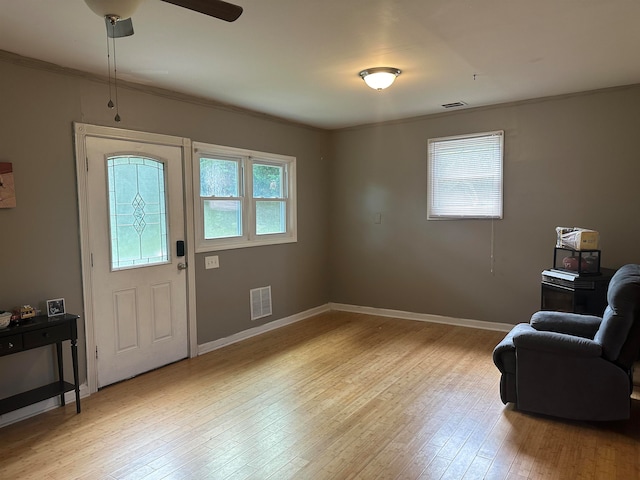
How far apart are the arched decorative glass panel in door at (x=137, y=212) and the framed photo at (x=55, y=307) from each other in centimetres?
53

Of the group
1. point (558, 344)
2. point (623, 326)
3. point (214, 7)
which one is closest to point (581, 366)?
point (558, 344)

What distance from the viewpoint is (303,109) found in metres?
4.84

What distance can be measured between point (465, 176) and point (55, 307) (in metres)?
4.28

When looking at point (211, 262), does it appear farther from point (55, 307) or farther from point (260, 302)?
point (55, 307)

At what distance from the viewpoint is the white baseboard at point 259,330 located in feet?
14.8

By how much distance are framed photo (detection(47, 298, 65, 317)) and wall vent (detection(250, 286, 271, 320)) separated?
2.11m

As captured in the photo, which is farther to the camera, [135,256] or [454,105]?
[454,105]

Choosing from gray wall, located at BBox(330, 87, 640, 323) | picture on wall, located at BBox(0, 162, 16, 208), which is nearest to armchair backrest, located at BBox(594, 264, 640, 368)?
gray wall, located at BBox(330, 87, 640, 323)

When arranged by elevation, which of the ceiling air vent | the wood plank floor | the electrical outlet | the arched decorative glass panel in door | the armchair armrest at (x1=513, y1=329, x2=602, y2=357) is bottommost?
the wood plank floor

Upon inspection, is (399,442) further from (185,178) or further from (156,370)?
(185,178)

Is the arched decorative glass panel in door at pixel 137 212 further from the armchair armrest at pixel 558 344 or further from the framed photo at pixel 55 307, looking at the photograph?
the armchair armrest at pixel 558 344

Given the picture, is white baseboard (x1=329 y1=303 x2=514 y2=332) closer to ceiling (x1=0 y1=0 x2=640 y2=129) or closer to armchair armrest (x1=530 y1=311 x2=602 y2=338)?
armchair armrest (x1=530 y1=311 x2=602 y2=338)

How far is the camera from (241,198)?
485 centimetres

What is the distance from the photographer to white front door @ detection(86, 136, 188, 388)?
3.53 metres
